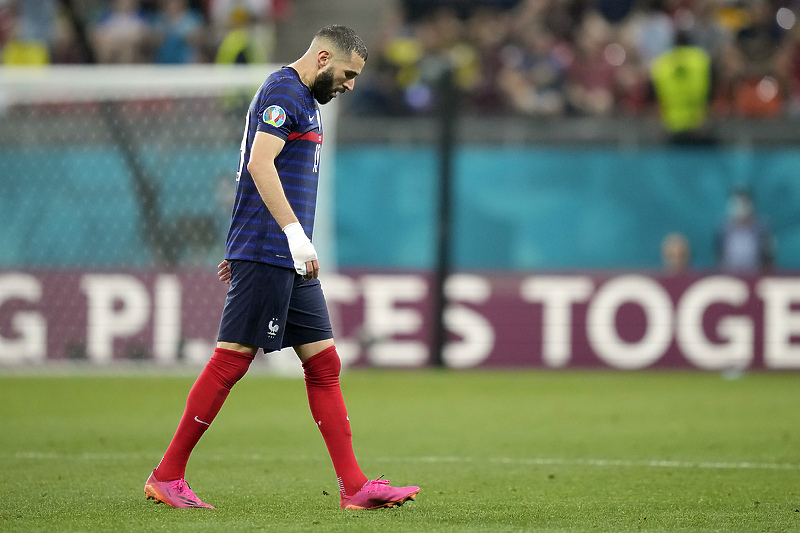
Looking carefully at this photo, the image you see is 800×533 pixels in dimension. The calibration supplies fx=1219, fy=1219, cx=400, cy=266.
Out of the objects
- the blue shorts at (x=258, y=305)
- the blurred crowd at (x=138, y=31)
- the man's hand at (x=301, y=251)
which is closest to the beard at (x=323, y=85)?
the man's hand at (x=301, y=251)

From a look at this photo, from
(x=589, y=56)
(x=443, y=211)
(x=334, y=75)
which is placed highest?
(x=589, y=56)

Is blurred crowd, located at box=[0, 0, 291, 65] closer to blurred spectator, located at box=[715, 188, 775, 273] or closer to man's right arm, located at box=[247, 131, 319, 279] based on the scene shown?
blurred spectator, located at box=[715, 188, 775, 273]

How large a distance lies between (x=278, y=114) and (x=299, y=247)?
62cm

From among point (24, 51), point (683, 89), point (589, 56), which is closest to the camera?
point (683, 89)

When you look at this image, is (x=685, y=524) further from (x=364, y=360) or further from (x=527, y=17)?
(x=527, y=17)

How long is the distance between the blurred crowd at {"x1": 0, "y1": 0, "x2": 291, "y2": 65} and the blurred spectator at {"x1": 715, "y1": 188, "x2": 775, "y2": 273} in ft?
20.9

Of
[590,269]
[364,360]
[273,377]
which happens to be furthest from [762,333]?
[273,377]

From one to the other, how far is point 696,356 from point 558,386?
224 cm

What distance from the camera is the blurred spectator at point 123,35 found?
58.9 ft

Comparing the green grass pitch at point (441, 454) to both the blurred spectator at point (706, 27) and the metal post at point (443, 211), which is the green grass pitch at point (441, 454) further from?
the blurred spectator at point (706, 27)

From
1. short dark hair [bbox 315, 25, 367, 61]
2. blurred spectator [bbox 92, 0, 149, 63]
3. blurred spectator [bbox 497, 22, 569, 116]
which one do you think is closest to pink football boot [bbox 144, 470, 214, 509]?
short dark hair [bbox 315, 25, 367, 61]

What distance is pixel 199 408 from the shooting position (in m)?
5.50

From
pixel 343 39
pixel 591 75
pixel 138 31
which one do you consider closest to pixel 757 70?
pixel 591 75

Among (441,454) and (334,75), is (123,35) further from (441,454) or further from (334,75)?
(334,75)
